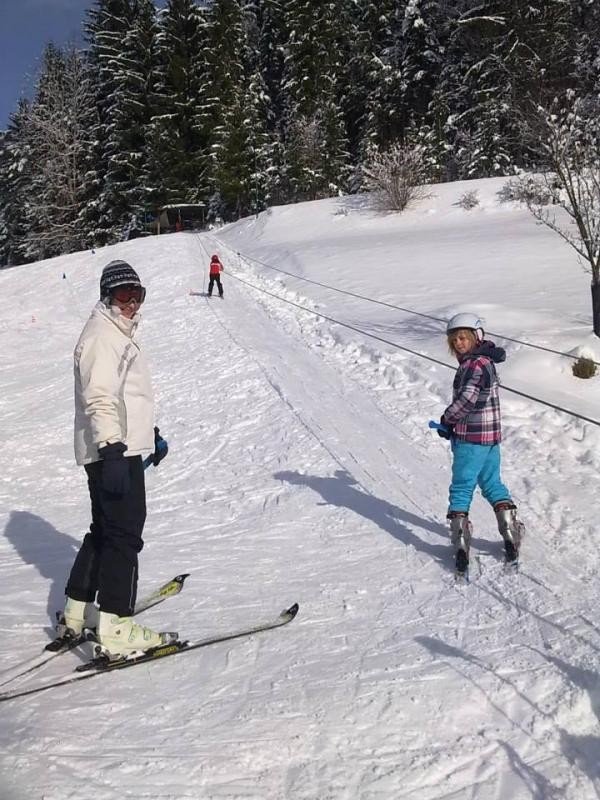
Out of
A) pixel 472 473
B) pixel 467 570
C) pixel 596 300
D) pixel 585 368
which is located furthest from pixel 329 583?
pixel 596 300

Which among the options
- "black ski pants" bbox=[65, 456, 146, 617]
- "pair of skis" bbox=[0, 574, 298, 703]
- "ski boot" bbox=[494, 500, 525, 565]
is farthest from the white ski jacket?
"ski boot" bbox=[494, 500, 525, 565]

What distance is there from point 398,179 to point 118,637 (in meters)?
26.3

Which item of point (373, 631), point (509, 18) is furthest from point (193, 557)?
point (509, 18)

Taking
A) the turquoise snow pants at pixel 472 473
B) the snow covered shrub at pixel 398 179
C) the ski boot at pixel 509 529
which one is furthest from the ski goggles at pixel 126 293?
the snow covered shrub at pixel 398 179

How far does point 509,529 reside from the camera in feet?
13.1

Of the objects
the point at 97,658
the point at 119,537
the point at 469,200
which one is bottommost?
the point at 97,658

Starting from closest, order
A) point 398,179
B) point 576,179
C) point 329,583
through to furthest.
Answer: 1. point 329,583
2. point 576,179
3. point 398,179

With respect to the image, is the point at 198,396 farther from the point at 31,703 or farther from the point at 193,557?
the point at 31,703

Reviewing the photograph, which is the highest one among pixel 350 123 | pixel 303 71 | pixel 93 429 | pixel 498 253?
pixel 303 71

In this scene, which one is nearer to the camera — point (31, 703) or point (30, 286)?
point (31, 703)

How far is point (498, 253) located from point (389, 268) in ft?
9.70

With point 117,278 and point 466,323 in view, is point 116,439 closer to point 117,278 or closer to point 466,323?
point 117,278

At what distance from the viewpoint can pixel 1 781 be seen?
2.30 m

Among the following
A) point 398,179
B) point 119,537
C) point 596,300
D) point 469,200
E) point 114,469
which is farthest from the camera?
point 398,179
